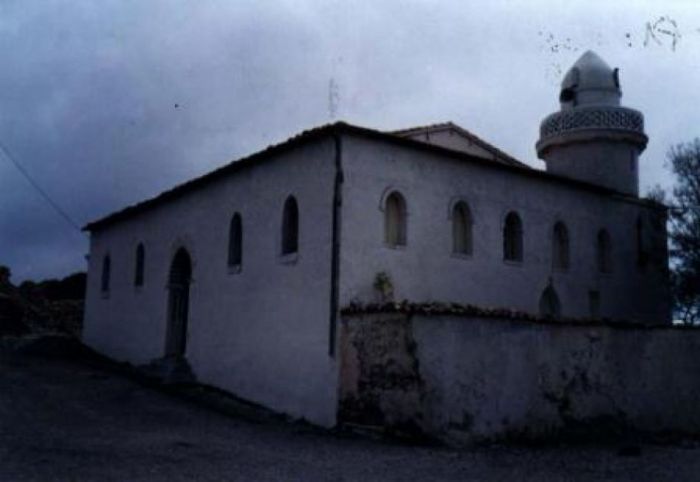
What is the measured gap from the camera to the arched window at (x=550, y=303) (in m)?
17.9

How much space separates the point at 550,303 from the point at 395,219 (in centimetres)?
510

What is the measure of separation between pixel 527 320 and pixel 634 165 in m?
9.85

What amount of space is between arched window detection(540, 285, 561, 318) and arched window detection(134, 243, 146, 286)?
11.0 meters

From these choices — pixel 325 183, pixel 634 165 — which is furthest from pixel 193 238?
pixel 634 165

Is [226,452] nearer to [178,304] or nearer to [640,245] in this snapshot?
[178,304]

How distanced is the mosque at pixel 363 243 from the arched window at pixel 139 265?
40 mm

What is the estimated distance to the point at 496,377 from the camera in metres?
12.8

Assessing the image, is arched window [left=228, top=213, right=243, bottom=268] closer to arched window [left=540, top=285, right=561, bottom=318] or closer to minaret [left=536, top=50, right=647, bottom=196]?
arched window [left=540, top=285, right=561, bottom=318]

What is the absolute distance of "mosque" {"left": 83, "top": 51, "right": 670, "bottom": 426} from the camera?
14.3m

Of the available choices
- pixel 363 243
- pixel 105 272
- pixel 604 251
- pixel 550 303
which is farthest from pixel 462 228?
pixel 105 272

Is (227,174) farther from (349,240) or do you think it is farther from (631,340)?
(631,340)

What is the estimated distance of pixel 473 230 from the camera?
16.4m

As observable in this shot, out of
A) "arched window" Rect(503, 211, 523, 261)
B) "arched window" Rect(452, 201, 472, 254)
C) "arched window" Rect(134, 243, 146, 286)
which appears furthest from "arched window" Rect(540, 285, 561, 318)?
"arched window" Rect(134, 243, 146, 286)

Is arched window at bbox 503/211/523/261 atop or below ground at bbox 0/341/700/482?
atop
